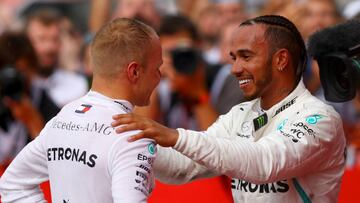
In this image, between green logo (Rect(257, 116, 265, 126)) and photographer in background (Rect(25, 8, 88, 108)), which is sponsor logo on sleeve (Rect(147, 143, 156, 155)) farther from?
photographer in background (Rect(25, 8, 88, 108))

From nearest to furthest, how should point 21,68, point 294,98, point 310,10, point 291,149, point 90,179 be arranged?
point 90,179 < point 291,149 < point 294,98 < point 21,68 < point 310,10

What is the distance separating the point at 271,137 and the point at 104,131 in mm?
913

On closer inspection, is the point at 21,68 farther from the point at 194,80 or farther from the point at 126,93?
the point at 126,93

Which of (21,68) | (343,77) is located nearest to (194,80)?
(21,68)

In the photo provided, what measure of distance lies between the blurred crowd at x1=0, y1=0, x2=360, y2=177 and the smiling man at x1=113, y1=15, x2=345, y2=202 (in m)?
1.79

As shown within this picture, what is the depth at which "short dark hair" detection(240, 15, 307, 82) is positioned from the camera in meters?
5.96

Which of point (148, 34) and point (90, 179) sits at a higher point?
point (148, 34)

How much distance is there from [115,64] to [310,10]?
5.56 metres

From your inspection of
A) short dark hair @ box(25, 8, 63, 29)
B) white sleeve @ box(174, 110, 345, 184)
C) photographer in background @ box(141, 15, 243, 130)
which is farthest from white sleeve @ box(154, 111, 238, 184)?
short dark hair @ box(25, 8, 63, 29)

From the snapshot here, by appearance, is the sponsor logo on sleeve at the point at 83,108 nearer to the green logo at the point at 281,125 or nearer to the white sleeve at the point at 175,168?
the white sleeve at the point at 175,168

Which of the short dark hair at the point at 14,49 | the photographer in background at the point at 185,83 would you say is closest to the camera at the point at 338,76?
the photographer in background at the point at 185,83

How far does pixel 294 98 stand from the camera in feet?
19.6

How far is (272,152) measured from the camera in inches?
218

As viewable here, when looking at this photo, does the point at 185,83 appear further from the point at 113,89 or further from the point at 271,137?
the point at 113,89
